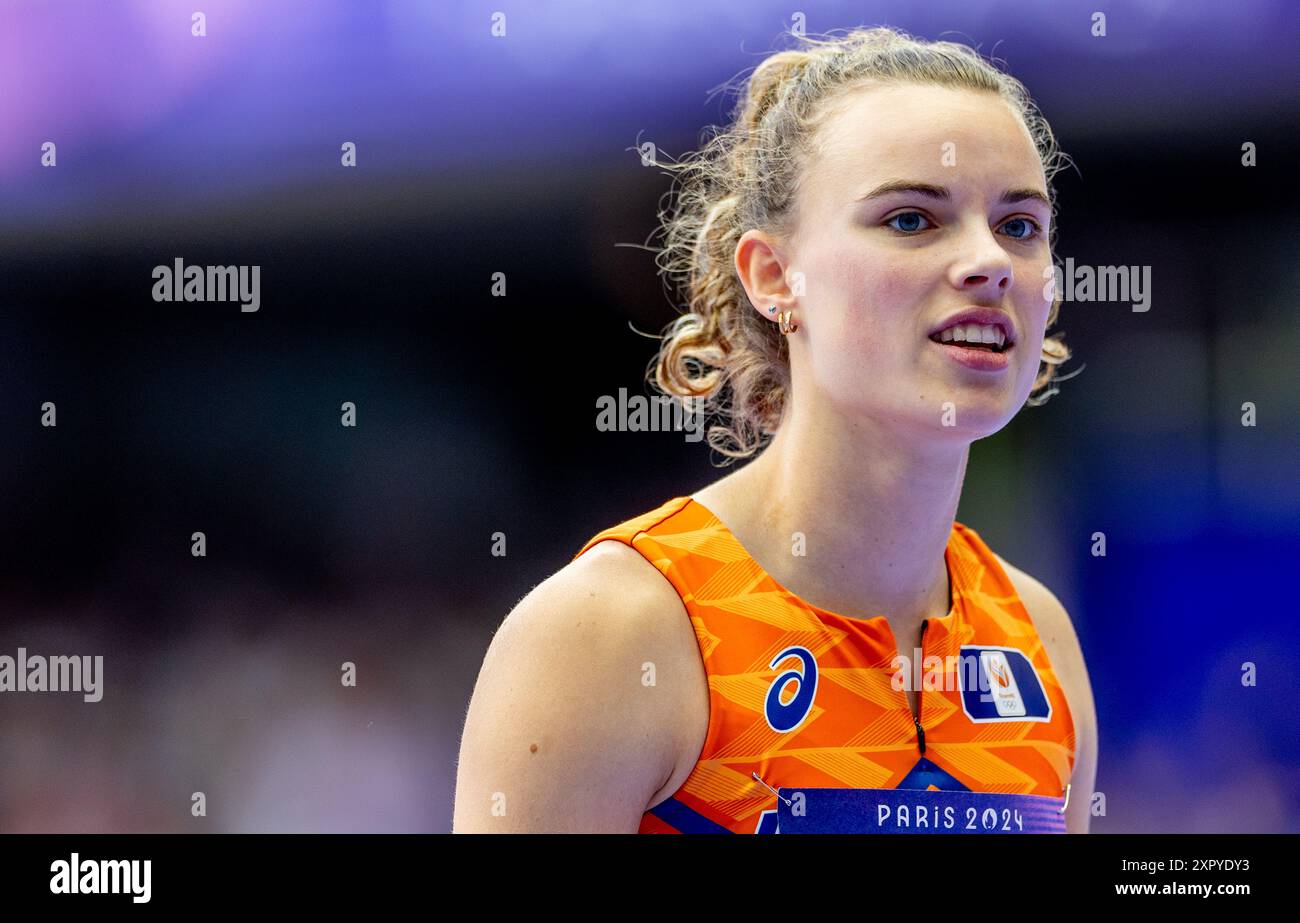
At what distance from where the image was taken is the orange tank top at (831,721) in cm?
171

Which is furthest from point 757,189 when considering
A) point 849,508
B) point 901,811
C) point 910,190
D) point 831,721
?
point 901,811

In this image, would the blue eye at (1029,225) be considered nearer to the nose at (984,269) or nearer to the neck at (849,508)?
the nose at (984,269)

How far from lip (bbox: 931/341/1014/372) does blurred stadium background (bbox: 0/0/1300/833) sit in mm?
914

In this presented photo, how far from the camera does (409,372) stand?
2691 mm

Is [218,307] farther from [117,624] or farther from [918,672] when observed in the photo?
[918,672]

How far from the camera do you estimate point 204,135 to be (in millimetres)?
2658

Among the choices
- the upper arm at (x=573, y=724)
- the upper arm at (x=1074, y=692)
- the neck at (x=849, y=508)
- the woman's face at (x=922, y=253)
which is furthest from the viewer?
the upper arm at (x=1074, y=692)

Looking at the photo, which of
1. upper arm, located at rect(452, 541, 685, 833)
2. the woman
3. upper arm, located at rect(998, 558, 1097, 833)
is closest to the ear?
the woman

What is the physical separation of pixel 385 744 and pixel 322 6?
1546 millimetres

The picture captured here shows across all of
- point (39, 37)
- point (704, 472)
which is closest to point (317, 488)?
point (704, 472)

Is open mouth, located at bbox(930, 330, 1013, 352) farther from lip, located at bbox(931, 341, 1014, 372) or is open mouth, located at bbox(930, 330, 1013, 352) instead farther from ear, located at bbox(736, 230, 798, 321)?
ear, located at bbox(736, 230, 798, 321)

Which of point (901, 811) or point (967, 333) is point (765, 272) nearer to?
point (967, 333)

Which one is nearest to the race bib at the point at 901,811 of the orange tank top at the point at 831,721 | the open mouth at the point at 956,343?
the orange tank top at the point at 831,721
